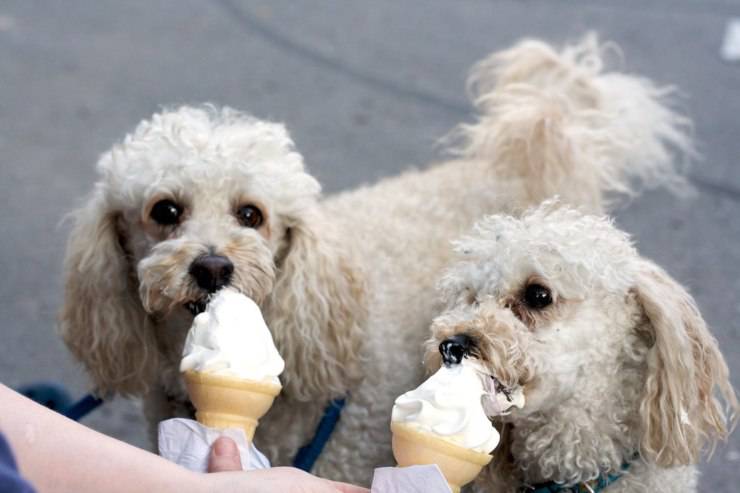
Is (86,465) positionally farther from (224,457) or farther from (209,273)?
(209,273)

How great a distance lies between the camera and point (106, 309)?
2.71 metres

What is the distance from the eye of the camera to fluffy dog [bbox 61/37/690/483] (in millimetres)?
2541

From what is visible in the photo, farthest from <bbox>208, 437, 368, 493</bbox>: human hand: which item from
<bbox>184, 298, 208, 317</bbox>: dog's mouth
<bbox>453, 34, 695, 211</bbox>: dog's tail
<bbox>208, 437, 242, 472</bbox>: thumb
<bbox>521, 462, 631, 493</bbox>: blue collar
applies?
<bbox>453, 34, 695, 211</bbox>: dog's tail

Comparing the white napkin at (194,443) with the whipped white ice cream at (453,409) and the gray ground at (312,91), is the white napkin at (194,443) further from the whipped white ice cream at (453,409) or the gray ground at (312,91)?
the gray ground at (312,91)

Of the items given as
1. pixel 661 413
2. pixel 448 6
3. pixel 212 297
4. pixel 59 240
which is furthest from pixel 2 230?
pixel 448 6

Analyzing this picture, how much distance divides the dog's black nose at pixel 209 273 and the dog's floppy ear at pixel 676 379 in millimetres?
893

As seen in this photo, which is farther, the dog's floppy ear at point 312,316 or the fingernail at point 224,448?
the dog's floppy ear at point 312,316

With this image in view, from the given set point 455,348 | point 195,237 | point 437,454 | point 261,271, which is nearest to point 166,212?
point 195,237

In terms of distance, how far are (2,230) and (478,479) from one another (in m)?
3.18

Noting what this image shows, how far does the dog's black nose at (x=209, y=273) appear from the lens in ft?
7.65

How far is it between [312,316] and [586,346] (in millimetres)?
820

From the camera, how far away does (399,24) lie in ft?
24.7

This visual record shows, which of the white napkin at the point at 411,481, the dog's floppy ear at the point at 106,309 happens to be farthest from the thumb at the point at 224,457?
the dog's floppy ear at the point at 106,309

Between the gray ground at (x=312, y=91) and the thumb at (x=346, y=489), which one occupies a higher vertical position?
the gray ground at (x=312, y=91)
